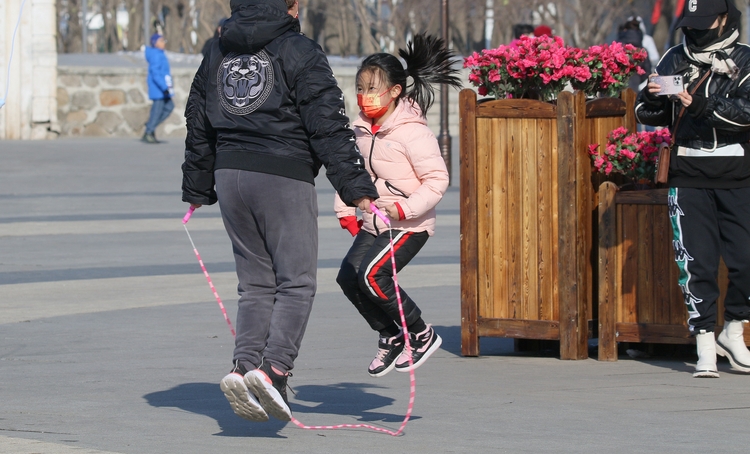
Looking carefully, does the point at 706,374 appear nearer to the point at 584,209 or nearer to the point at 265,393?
the point at 584,209

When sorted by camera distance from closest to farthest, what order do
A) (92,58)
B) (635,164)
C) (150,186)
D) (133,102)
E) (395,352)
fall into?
(395,352) < (635,164) < (150,186) < (133,102) < (92,58)

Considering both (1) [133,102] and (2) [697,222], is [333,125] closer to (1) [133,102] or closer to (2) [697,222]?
(2) [697,222]

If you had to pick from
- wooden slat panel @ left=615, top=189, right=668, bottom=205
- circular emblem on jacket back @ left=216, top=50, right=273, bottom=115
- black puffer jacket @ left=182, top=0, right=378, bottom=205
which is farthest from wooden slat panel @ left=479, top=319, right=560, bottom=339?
circular emblem on jacket back @ left=216, top=50, right=273, bottom=115

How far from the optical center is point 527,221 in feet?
23.0

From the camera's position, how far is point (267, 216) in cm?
518

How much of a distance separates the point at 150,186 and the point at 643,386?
1093 cm

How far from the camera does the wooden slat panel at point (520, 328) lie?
6992 mm

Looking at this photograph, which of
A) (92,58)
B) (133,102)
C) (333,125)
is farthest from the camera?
(92,58)

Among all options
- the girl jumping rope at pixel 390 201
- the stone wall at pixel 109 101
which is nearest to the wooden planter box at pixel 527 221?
the girl jumping rope at pixel 390 201

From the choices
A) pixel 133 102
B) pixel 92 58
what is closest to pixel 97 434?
pixel 133 102

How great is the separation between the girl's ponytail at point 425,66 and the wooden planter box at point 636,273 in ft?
3.64

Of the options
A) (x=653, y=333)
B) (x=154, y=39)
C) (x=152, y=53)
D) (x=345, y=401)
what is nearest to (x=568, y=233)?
(x=653, y=333)

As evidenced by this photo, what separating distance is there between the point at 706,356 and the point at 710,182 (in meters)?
0.85

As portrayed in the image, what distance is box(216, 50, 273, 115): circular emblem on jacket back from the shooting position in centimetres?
512
